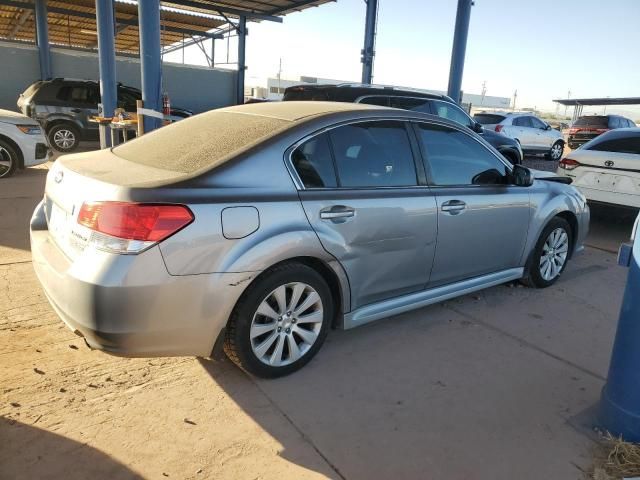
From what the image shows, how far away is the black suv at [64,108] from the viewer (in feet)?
41.0

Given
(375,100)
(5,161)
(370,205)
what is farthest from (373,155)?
(5,161)

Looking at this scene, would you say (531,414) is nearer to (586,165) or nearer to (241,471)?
(241,471)

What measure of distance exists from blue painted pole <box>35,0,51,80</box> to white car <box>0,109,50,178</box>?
32.4ft

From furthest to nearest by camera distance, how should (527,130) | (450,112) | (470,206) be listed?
(527,130) → (450,112) → (470,206)

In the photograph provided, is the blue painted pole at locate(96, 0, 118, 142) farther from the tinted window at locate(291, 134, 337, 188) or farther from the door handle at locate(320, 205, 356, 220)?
the door handle at locate(320, 205, 356, 220)

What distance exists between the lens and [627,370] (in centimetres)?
251

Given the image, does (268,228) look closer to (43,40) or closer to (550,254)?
(550,254)

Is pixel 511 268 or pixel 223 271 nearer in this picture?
pixel 223 271

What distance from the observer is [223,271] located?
2602mm

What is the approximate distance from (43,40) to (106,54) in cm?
919

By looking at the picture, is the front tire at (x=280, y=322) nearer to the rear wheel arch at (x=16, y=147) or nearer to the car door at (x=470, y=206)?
the car door at (x=470, y=206)

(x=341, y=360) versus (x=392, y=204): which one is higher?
(x=392, y=204)

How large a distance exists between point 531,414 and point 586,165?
542 cm

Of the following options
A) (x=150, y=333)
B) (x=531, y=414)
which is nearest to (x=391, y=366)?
(x=531, y=414)
